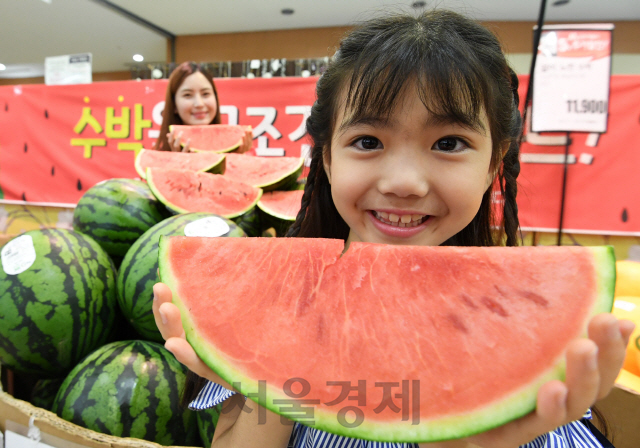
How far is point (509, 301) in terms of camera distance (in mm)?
533

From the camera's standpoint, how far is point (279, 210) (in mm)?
1787

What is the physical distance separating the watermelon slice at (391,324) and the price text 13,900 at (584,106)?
2.60m

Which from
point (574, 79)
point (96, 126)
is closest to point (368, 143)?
point (574, 79)

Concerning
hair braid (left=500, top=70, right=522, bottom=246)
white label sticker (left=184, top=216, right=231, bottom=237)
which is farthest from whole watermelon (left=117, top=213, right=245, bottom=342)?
hair braid (left=500, top=70, right=522, bottom=246)

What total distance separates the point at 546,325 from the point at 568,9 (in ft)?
20.5

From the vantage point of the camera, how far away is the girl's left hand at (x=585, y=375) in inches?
16.6

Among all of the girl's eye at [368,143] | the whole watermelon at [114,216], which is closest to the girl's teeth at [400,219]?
the girl's eye at [368,143]

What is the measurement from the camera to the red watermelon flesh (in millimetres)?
1741

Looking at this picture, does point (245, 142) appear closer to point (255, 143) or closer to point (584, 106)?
point (255, 143)

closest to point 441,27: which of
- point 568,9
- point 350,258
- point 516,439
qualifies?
point 350,258

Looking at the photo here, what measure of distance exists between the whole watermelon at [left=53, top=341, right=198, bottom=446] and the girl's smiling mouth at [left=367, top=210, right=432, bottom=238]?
71 cm

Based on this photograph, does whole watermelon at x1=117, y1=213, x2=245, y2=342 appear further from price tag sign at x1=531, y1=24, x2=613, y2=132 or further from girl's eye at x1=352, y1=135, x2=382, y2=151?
price tag sign at x1=531, y1=24, x2=613, y2=132

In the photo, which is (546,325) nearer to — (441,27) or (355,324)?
(355,324)

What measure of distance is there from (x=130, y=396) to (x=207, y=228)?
51 centimetres
